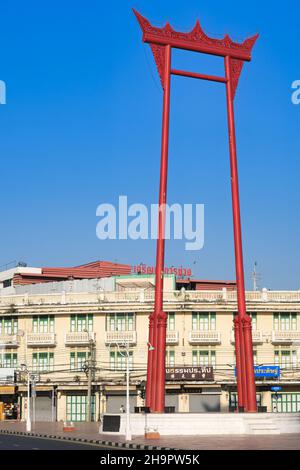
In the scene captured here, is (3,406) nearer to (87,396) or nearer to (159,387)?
(87,396)

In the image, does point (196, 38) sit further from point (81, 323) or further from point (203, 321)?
point (81, 323)

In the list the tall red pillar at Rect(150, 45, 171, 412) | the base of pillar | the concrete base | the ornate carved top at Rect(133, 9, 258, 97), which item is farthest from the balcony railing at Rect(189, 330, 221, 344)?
the base of pillar

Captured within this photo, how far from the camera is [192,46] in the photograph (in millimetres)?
46281

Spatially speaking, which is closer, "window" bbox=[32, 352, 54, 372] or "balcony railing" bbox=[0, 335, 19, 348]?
"window" bbox=[32, 352, 54, 372]

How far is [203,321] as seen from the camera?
6856 centimetres

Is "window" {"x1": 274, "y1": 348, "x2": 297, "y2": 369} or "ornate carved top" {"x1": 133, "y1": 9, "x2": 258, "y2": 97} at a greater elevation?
"ornate carved top" {"x1": 133, "y1": 9, "x2": 258, "y2": 97}

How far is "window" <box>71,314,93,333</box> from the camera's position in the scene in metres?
69.2

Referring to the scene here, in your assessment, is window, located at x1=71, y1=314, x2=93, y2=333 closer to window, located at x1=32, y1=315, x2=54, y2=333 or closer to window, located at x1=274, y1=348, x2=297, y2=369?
window, located at x1=32, y1=315, x2=54, y2=333

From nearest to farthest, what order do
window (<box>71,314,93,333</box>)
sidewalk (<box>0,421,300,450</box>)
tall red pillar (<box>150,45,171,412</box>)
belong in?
1. sidewalk (<box>0,421,300,450</box>)
2. tall red pillar (<box>150,45,171,412</box>)
3. window (<box>71,314,93,333</box>)

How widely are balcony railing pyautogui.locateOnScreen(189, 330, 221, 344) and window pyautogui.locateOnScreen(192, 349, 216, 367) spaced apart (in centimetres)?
86

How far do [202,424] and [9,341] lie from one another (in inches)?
1210

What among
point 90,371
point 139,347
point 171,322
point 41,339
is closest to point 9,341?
point 41,339

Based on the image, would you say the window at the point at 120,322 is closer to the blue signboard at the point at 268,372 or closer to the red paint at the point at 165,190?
the blue signboard at the point at 268,372
